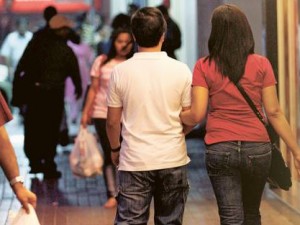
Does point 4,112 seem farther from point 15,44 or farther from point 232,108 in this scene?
point 15,44

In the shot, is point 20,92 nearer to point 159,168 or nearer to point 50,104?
point 50,104

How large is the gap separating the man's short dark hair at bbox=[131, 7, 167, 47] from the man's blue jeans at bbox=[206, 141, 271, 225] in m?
0.76

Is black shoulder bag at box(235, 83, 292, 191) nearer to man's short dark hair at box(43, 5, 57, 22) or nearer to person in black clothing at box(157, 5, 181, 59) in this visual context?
person in black clothing at box(157, 5, 181, 59)

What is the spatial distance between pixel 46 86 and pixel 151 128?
19.6ft

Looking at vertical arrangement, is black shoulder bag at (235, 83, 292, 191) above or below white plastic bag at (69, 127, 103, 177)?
above

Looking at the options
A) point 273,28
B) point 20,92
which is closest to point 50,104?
point 20,92

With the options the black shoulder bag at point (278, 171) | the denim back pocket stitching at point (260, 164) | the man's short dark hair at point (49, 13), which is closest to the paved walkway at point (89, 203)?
the man's short dark hair at point (49, 13)

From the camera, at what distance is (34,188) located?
1140 cm

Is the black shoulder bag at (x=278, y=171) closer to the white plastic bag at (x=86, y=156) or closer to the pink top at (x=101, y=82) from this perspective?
the pink top at (x=101, y=82)

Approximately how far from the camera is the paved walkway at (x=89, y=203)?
905 cm

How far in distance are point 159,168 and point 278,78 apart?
3.74m

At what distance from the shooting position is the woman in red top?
19.1 ft

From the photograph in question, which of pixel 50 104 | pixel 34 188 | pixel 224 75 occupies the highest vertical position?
pixel 224 75

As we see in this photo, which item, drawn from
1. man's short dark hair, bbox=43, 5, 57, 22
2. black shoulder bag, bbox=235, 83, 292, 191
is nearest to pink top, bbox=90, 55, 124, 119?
man's short dark hair, bbox=43, 5, 57, 22
